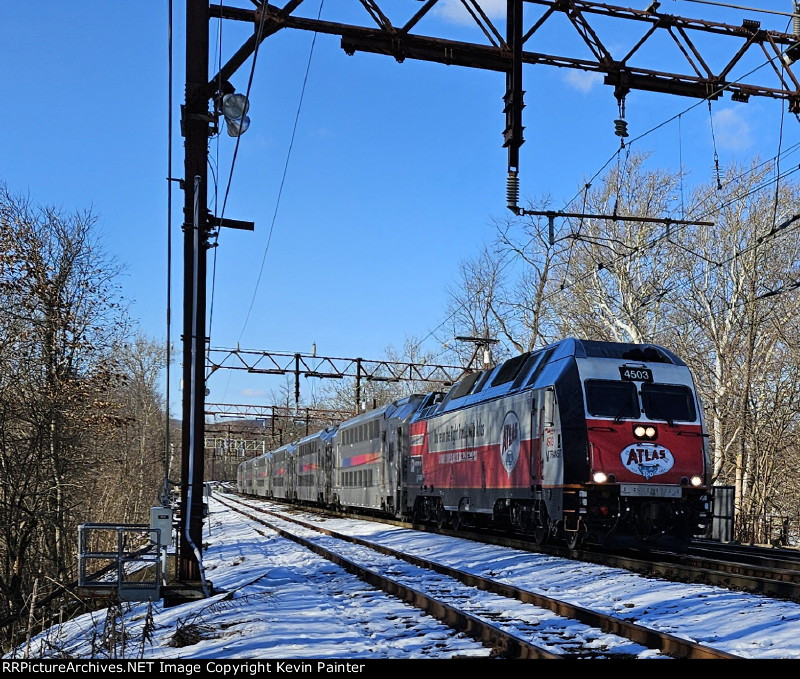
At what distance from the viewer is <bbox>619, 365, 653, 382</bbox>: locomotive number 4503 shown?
14.8 m

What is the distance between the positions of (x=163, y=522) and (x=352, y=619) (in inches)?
150

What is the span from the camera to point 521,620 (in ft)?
29.1

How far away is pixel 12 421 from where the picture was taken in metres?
20.3

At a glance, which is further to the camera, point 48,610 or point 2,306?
point 2,306

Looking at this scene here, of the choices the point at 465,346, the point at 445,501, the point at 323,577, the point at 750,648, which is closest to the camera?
the point at 750,648

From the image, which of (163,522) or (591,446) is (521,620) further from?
(591,446)

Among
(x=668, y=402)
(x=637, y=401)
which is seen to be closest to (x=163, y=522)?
(x=637, y=401)

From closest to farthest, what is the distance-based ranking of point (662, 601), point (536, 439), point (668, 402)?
point (662, 601), point (668, 402), point (536, 439)

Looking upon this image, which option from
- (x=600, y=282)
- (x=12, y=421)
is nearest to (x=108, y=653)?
(x=12, y=421)

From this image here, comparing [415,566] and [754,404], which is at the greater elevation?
[754,404]

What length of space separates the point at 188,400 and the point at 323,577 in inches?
144

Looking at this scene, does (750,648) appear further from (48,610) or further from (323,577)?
(48,610)

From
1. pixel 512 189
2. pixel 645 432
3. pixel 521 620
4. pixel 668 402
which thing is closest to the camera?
pixel 521 620

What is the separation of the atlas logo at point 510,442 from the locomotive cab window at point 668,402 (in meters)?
2.79
